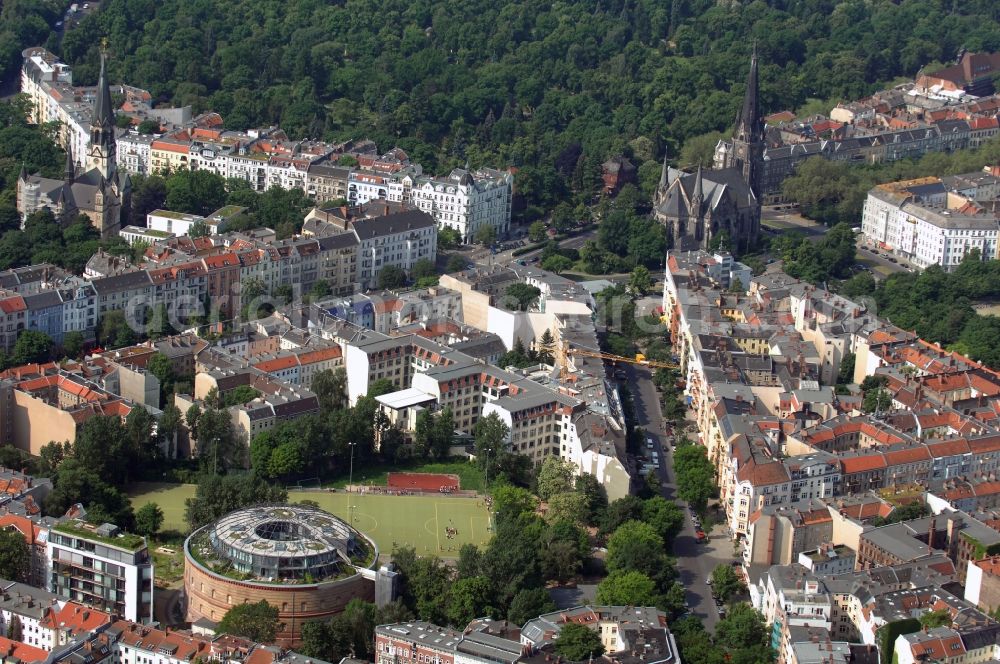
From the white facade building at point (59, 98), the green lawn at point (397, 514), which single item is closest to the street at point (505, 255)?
the white facade building at point (59, 98)

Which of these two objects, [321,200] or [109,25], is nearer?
[321,200]

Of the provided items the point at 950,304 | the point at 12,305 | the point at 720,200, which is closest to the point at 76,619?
the point at 12,305

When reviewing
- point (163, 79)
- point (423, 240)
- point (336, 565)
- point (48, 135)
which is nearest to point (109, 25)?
point (163, 79)

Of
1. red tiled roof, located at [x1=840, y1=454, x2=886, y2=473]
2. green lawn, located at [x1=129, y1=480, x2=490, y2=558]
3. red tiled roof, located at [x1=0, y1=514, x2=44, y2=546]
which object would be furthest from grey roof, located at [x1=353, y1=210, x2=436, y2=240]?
red tiled roof, located at [x1=0, y1=514, x2=44, y2=546]

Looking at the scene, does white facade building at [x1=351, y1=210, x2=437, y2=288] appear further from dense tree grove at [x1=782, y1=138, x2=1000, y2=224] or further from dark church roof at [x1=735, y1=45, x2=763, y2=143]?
dense tree grove at [x1=782, y1=138, x2=1000, y2=224]

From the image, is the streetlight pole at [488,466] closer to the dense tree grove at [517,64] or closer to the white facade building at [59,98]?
the dense tree grove at [517,64]

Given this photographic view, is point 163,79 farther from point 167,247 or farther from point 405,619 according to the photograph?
point 405,619

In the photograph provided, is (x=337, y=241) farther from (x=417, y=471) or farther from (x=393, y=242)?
(x=417, y=471)
